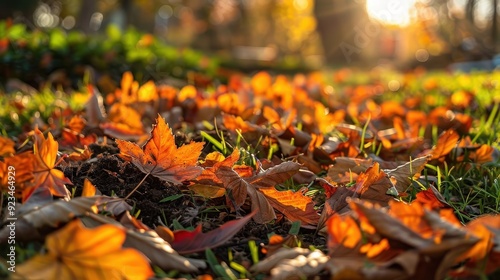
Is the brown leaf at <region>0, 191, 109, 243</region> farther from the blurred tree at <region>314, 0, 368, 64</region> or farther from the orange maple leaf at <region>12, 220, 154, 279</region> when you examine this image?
the blurred tree at <region>314, 0, 368, 64</region>

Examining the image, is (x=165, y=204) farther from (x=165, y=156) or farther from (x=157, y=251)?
(x=157, y=251)

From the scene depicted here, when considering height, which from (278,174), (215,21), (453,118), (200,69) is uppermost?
(278,174)

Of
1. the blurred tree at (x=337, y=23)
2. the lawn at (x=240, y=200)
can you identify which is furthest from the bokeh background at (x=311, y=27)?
the lawn at (x=240, y=200)

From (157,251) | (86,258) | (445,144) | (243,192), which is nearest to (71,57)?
(445,144)

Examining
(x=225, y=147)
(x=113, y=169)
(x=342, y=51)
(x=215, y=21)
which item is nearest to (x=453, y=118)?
(x=225, y=147)

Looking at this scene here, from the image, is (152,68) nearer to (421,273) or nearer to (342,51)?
(421,273)

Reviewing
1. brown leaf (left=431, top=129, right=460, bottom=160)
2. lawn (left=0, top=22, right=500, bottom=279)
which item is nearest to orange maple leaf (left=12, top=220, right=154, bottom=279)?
lawn (left=0, top=22, right=500, bottom=279)

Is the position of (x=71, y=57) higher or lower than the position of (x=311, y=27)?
higher
